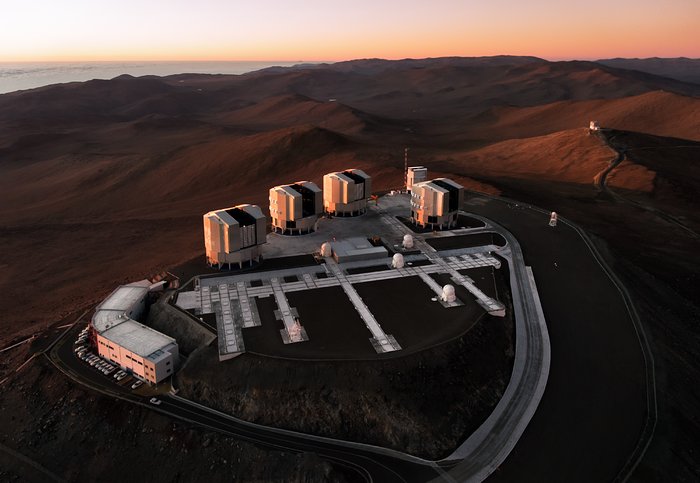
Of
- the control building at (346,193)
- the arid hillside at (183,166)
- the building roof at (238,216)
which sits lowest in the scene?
the arid hillside at (183,166)

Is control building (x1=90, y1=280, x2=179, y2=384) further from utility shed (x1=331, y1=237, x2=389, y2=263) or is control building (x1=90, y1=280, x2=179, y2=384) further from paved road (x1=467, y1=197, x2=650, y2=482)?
paved road (x1=467, y1=197, x2=650, y2=482)

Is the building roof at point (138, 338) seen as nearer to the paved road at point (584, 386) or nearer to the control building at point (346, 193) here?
the paved road at point (584, 386)

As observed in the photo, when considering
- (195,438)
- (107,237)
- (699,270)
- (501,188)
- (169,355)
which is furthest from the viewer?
(501,188)

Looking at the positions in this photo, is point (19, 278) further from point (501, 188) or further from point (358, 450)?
point (501, 188)

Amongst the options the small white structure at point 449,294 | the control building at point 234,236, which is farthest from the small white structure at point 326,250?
the small white structure at point 449,294

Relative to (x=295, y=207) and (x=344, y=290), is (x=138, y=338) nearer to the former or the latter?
(x=344, y=290)

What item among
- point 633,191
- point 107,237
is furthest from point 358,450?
point 633,191
